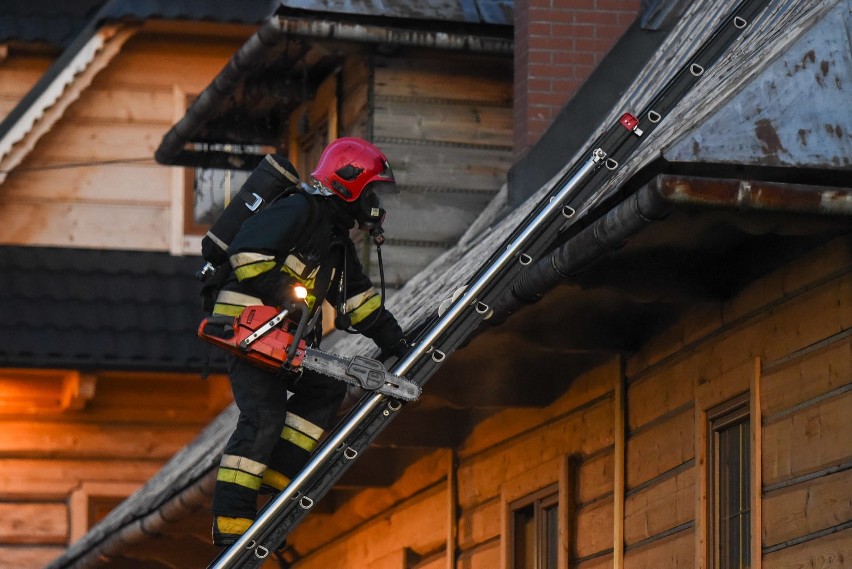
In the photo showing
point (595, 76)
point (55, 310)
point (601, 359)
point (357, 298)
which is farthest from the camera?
point (55, 310)

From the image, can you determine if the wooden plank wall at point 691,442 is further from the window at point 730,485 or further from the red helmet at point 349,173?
the red helmet at point 349,173

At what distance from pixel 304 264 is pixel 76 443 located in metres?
9.26

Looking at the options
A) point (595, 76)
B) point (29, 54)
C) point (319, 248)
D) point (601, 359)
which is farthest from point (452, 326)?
point (29, 54)

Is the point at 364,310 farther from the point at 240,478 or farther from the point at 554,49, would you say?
the point at 554,49

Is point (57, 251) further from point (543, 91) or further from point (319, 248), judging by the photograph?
point (319, 248)

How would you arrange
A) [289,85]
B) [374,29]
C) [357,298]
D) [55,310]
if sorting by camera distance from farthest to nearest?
1. [55,310]
2. [289,85]
3. [374,29]
4. [357,298]

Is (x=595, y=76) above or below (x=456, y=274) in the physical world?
above

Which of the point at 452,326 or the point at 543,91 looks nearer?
the point at 452,326

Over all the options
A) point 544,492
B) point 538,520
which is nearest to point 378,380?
point 544,492

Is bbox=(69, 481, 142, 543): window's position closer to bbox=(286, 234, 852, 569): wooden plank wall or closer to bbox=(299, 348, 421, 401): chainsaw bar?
bbox=(286, 234, 852, 569): wooden plank wall

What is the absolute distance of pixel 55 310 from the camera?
664 inches

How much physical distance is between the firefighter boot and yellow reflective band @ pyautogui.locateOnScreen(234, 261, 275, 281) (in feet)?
2.98

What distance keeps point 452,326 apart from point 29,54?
35.1ft

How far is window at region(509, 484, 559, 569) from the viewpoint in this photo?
10258mm
